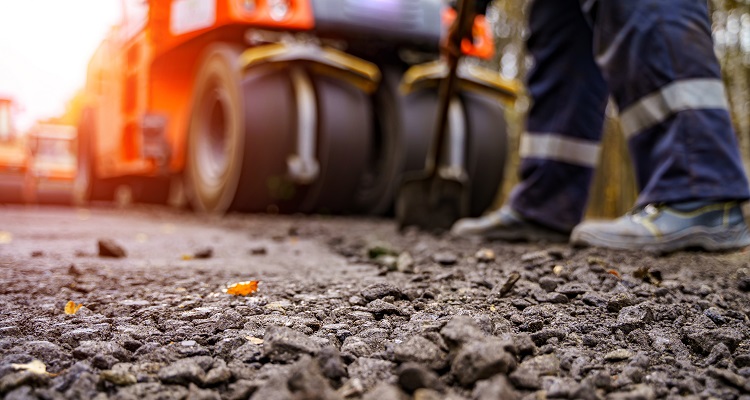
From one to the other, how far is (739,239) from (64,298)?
1799 millimetres

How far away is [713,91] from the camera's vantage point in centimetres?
181

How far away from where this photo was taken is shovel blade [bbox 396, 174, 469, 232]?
291cm

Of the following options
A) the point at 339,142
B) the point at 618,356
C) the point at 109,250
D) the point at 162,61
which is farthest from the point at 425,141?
the point at 618,356

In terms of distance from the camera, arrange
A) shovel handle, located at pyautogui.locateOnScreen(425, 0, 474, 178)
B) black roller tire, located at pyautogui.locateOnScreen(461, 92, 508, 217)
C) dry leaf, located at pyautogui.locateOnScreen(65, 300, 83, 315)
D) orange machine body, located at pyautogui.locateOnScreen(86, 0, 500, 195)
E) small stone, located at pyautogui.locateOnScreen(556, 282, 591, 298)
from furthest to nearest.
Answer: black roller tire, located at pyautogui.locateOnScreen(461, 92, 508, 217) → orange machine body, located at pyautogui.locateOnScreen(86, 0, 500, 195) → shovel handle, located at pyautogui.locateOnScreen(425, 0, 474, 178) → small stone, located at pyautogui.locateOnScreen(556, 282, 591, 298) → dry leaf, located at pyautogui.locateOnScreen(65, 300, 83, 315)

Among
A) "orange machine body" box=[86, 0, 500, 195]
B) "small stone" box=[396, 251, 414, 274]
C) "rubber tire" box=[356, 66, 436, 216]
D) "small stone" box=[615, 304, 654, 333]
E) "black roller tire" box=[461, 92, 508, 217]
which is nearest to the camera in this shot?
"small stone" box=[615, 304, 654, 333]

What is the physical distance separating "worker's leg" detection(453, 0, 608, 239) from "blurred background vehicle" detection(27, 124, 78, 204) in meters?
6.55

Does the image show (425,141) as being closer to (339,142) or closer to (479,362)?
(339,142)

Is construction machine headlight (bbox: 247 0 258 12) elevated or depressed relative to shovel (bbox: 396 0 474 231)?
elevated

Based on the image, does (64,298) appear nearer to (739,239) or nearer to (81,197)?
(739,239)

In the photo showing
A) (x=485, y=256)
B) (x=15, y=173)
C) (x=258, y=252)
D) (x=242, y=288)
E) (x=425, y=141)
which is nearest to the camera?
(x=242, y=288)

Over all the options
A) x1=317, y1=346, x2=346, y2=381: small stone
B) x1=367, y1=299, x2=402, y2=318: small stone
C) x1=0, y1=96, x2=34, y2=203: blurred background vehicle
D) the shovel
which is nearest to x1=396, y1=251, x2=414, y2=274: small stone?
x1=367, y1=299, x2=402, y2=318: small stone

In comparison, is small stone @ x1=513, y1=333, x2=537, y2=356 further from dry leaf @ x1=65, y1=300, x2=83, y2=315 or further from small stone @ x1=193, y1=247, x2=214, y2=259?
small stone @ x1=193, y1=247, x2=214, y2=259

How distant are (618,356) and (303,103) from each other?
2.86m

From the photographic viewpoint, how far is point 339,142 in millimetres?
3785
